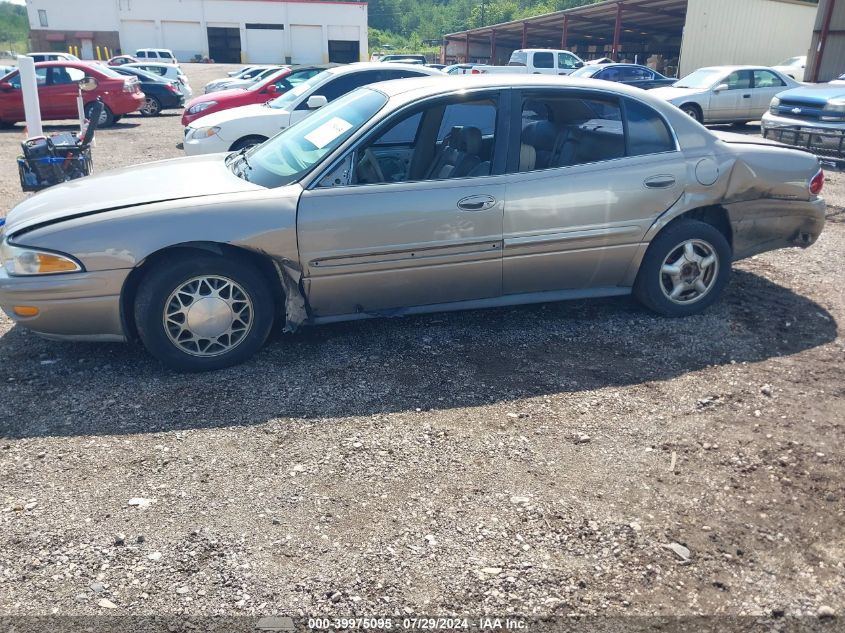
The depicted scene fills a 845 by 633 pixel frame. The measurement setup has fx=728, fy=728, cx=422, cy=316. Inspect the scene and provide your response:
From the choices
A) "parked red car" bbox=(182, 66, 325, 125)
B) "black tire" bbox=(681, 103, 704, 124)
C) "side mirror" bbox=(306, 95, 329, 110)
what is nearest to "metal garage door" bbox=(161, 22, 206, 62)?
"parked red car" bbox=(182, 66, 325, 125)

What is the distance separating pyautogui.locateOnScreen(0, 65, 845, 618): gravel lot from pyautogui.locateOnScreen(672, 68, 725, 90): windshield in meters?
13.2

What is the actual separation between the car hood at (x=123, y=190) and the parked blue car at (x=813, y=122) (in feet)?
31.1

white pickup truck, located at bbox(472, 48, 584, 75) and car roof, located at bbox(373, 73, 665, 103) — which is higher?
car roof, located at bbox(373, 73, 665, 103)

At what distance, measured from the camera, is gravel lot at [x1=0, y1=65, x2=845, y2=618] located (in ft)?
8.73

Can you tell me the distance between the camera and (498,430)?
371cm

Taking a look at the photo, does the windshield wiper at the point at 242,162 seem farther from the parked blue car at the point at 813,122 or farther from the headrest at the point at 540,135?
the parked blue car at the point at 813,122

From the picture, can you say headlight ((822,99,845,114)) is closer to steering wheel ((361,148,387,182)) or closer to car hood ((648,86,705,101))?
car hood ((648,86,705,101))

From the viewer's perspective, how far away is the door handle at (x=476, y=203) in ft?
14.5

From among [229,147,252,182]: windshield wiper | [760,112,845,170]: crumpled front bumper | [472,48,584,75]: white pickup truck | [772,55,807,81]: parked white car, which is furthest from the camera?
[472,48,584,75]: white pickup truck

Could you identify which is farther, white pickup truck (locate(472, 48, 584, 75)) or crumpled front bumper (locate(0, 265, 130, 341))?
white pickup truck (locate(472, 48, 584, 75))

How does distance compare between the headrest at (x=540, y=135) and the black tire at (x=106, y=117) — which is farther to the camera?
the black tire at (x=106, y=117)

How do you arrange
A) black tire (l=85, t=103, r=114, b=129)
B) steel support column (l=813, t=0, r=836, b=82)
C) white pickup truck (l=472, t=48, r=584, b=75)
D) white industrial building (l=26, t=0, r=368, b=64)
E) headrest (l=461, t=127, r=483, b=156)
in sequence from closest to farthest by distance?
headrest (l=461, t=127, r=483, b=156) < black tire (l=85, t=103, r=114, b=129) < steel support column (l=813, t=0, r=836, b=82) < white pickup truck (l=472, t=48, r=584, b=75) < white industrial building (l=26, t=0, r=368, b=64)

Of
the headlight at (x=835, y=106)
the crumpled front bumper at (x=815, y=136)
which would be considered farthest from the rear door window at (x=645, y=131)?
the headlight at (x=835, y=106)

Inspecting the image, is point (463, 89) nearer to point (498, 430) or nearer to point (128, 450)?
point (498, 430)
